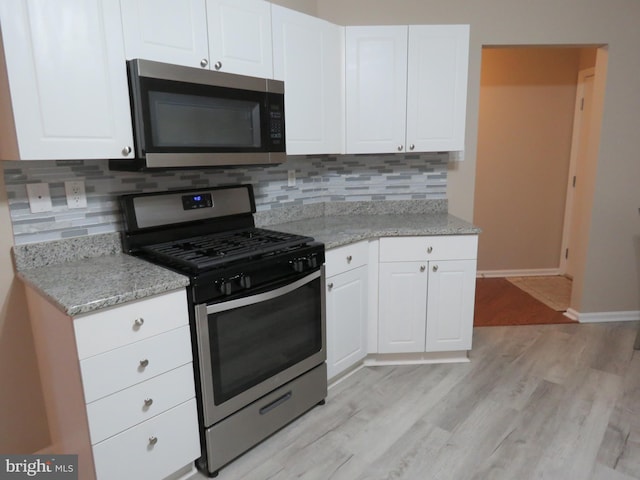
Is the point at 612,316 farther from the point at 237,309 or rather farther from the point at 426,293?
the point at 237,309

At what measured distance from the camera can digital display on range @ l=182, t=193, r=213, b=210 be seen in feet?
6.81

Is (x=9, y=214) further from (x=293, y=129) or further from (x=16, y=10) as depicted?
(x=293, y=129)

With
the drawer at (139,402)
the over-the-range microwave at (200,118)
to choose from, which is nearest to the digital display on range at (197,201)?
the over-the-range microwave at (200,118)

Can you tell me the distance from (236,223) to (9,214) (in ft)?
3.31

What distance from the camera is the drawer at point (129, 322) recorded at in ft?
4.46

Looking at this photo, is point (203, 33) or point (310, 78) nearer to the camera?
point (203, 33)

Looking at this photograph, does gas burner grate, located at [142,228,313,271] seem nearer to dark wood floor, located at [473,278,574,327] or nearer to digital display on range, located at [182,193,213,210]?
digital display on range, located at [182,193,213,210]

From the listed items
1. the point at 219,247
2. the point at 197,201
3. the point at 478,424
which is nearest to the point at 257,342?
the point at 219,247

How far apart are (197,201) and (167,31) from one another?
77 cm

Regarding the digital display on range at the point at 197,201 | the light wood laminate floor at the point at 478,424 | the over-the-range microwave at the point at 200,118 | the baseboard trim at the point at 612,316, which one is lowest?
the light wood laminate floor at the point at 478,424

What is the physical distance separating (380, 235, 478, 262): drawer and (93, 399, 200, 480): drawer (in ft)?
4.41

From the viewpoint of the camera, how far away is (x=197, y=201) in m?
2.12

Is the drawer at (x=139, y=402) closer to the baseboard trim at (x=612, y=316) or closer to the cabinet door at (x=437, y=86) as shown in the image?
the cabinet door at (x=437, y=86)

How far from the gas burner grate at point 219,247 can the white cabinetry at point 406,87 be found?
0.89 meters
